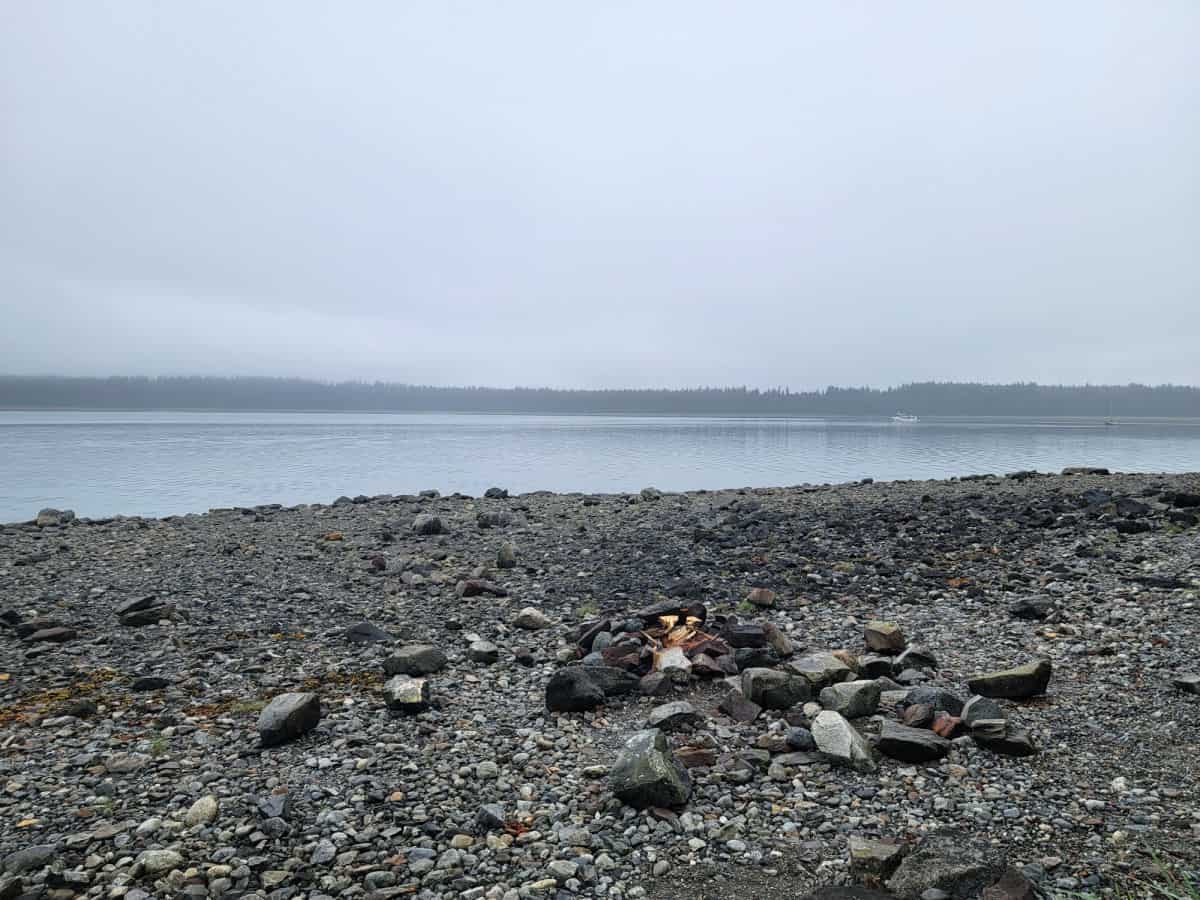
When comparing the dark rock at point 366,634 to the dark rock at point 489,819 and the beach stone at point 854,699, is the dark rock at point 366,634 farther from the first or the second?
the beach stone at point 854,699

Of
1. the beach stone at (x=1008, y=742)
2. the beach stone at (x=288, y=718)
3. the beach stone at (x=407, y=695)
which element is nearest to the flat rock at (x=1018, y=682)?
the beach stone at (x=1008, y=742)

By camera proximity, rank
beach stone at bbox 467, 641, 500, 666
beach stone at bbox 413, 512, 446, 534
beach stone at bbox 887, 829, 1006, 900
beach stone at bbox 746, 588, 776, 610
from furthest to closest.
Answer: beach stone at bbox 413, 512, 446, 534 → beach stone at bbox 746, 588, 776, 610 → beach stone at bbox 467, 641, 500, 666 → beach stone at bbox 887, 829, 1006, 900

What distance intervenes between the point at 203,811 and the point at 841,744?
460 cm

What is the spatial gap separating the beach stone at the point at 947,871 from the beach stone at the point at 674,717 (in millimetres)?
2287

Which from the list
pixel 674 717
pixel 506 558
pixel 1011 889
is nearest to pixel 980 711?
pixel 1011 889

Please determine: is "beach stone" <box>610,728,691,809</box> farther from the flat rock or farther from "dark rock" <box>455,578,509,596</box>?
"dark rock" <box>455,578,509,596</box>

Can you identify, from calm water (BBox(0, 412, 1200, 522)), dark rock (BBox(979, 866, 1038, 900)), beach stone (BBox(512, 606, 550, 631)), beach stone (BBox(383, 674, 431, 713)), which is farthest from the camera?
calm water (BBox(0, 412, 1200, 522))

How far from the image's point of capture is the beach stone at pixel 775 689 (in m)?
6.57

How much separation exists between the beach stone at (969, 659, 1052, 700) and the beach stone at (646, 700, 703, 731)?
2.66 meters

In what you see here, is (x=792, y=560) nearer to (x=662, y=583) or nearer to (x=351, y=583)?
(x=662, y=583)

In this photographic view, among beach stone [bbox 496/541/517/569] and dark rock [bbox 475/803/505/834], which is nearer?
dark rock [bbox 475/803/505/834]

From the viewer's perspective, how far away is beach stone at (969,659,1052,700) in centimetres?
642

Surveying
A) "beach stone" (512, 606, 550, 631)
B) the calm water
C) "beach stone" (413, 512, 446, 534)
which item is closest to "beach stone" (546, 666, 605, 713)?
"beach stone" (512, 606, 550, 631)

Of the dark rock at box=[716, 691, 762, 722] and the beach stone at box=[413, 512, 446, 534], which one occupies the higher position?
the dark rock at box=[716, 691, 762, 722]
